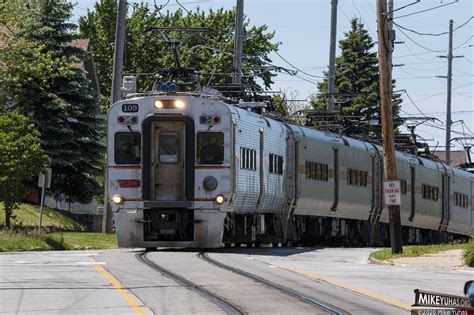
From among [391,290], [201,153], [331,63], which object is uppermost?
[331,63]

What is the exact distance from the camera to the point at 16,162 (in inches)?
1436

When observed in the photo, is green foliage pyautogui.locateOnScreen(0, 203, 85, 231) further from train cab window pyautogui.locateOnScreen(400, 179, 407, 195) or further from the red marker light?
the red marker light

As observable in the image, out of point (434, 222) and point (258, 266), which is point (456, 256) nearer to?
point (258, 266)

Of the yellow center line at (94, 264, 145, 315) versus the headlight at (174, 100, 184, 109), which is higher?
the headlight at (174, 100, 184, 109)

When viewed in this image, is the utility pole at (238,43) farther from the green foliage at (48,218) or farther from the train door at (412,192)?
the green foliage at (48,218)

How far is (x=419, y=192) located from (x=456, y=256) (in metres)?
18.9

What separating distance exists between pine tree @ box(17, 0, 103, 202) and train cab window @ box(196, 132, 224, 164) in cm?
2008

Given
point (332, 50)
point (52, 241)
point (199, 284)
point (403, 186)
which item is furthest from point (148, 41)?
point (199, 284)

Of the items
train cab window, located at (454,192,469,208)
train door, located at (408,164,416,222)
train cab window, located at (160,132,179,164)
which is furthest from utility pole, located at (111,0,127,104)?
train cab window, located at (454,192,469,208)

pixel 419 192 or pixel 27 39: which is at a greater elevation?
pixel 27 39

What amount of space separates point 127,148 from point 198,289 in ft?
37.0

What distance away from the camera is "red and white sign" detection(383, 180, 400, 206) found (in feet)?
97.5

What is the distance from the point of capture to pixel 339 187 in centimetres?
3912

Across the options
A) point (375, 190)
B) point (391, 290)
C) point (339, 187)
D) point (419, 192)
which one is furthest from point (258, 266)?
point (419, 192)
